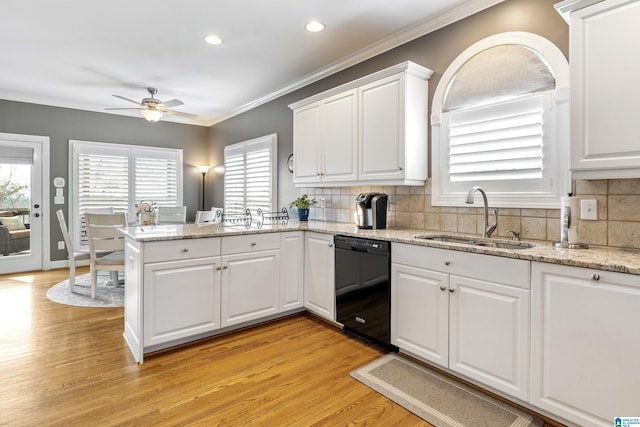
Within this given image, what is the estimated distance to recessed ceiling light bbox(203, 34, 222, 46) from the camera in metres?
3.29

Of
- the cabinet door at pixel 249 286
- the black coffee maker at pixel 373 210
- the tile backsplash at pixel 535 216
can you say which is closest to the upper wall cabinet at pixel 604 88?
the tile backsplash at pixel 535 216

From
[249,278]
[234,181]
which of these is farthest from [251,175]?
[249,278]

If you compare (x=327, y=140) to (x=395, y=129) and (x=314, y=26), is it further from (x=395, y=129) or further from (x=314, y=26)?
(x=314, y=26)

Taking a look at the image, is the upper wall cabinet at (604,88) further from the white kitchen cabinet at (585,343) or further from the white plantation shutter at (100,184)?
the white plantation shutter at (100,184)

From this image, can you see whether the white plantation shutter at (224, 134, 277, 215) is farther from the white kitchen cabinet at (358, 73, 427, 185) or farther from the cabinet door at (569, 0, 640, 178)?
the cabinet door at (569, 0, 640, 178)

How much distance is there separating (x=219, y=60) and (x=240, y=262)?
2.32m

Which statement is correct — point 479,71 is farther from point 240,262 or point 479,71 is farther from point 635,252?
point 240,262

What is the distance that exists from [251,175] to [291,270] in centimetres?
257

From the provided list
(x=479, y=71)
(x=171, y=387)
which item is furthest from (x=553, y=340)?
(x=171, y=387)

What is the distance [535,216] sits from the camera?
2391mm

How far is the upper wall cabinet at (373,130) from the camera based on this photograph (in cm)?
286

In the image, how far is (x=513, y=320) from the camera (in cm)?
188

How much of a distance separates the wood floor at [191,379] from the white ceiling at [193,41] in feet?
8.78

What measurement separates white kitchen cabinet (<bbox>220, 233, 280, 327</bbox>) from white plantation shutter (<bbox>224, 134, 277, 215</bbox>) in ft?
6.43
